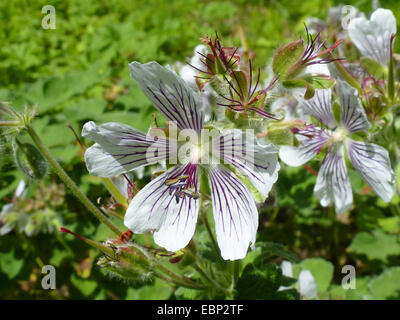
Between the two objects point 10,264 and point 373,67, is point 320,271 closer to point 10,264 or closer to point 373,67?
point 373,67

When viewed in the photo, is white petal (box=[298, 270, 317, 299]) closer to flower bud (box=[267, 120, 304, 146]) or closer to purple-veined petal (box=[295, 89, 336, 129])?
purple-veined petal (box=[295, 89, 336, 129])

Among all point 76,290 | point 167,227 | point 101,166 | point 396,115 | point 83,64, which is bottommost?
point 76,290

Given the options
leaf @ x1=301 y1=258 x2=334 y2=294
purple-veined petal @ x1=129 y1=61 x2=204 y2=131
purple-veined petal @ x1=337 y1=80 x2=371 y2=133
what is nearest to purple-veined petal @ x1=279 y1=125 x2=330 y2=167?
purple-veined petal @ x1=337 y1=80 x2=371 y2=133

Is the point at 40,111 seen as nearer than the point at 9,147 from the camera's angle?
No

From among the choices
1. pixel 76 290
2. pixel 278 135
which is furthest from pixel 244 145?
pixel 76 290

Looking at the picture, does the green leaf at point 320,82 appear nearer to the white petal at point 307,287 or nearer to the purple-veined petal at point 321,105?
the purple-veined petal at point 321,105

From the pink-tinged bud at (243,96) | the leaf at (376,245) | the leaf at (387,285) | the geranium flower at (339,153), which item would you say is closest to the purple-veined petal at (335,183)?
the geranium flower at (339,153)

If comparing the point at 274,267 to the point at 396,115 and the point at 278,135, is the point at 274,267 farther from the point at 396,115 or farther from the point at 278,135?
the point at 396,115
